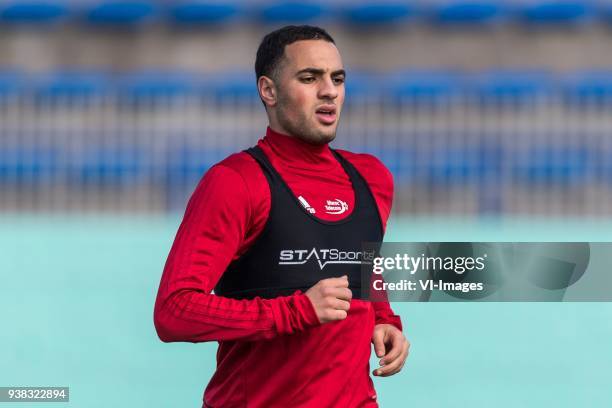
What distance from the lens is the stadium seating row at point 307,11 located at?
16516 millimetres

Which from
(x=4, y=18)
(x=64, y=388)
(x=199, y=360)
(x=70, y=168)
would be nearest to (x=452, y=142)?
(x=70, y=168)

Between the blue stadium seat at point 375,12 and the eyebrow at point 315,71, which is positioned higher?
the blue stadium seat at point 375,12

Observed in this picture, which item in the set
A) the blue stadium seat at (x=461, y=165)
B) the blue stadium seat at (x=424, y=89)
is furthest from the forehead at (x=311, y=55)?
the blue stadium seat at (x=424, y=89)

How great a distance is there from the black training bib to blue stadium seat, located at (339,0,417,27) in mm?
13777

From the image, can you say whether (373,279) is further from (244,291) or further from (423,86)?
(423,86)

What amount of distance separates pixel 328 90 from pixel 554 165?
1259 centimetres

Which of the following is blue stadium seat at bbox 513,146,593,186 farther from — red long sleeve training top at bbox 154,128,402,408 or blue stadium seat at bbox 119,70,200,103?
red long sleeve training top at bbox 154,128,402,408

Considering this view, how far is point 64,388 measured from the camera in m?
5.95

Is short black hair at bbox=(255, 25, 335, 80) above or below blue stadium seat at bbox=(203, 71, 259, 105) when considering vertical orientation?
below

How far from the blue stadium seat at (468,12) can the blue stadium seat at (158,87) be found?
3.66 metres

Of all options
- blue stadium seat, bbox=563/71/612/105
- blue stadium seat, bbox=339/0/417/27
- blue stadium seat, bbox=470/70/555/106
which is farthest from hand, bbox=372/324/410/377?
blue stadium seat, bbox=339/0/417/27

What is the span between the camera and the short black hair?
3.07 meters

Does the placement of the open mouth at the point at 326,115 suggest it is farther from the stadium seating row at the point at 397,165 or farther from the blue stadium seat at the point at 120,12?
the blue stadium seat at the point at 120,12

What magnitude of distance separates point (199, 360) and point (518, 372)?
194cm
